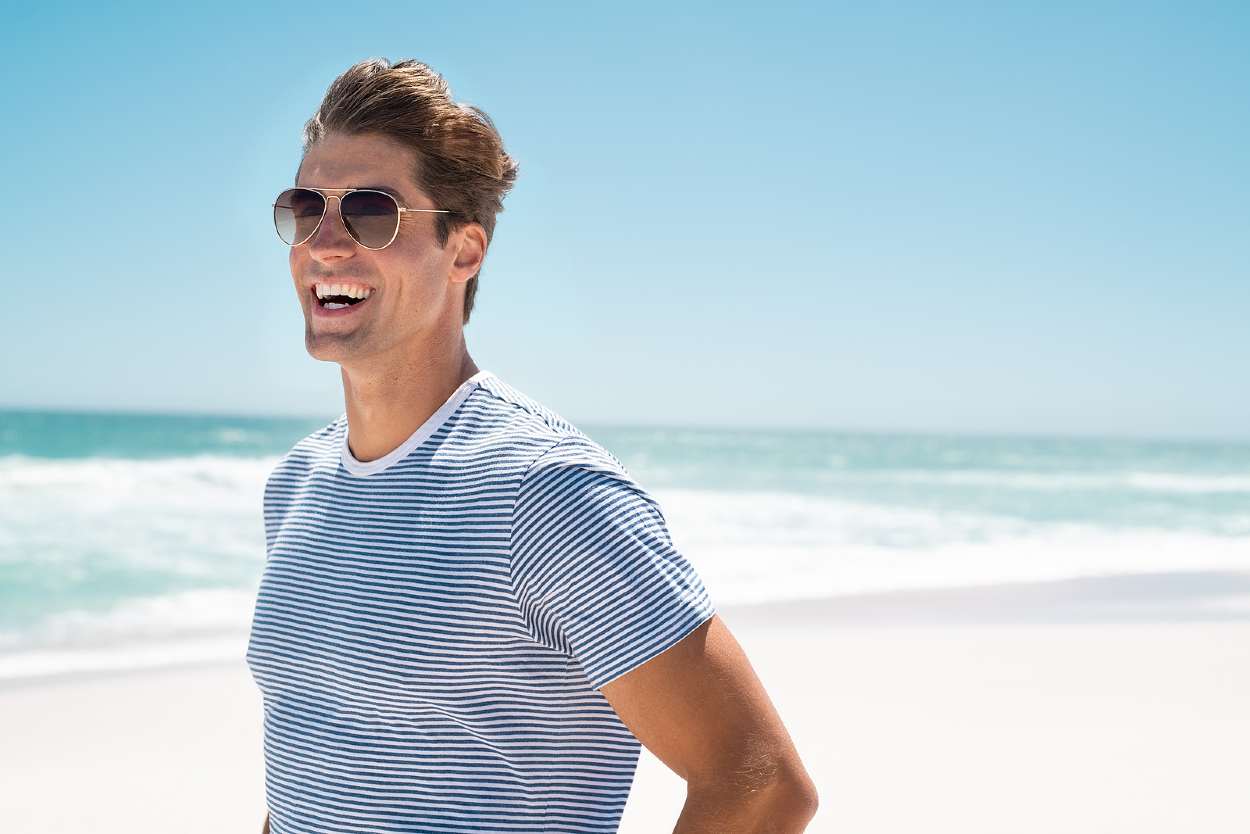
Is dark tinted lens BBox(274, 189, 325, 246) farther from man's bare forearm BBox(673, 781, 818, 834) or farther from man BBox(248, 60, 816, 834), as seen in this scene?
man's bare forearm BBox(673, 781, 818, 834)

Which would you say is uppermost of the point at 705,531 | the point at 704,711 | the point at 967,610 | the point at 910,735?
the point at 704,711

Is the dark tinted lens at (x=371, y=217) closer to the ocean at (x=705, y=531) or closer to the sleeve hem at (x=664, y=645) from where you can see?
the ocean at (x=705, y=531)

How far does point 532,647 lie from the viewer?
60.9 inches

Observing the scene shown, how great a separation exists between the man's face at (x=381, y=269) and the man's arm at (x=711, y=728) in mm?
721

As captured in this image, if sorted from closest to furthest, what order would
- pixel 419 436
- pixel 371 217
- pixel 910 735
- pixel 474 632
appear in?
1. pixel 474 632
2. pixel 419 436
3. pixel 371 217
4. pixel 910 735

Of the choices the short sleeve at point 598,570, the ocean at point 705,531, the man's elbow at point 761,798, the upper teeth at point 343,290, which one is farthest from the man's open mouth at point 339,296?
the man's elbow at point 761,798

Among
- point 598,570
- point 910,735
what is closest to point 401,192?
point 598,570

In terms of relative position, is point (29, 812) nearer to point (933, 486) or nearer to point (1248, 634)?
point (1248, 634)

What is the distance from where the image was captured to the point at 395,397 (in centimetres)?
186

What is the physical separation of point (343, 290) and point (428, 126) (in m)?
0.31

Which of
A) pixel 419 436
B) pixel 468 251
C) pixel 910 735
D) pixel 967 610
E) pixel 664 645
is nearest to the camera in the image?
pixel 664 645

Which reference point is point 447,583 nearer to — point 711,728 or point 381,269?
point 711,728

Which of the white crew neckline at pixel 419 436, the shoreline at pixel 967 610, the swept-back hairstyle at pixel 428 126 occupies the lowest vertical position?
the shoreline at pixel 967 610

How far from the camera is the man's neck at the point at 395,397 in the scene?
6.08 ft
